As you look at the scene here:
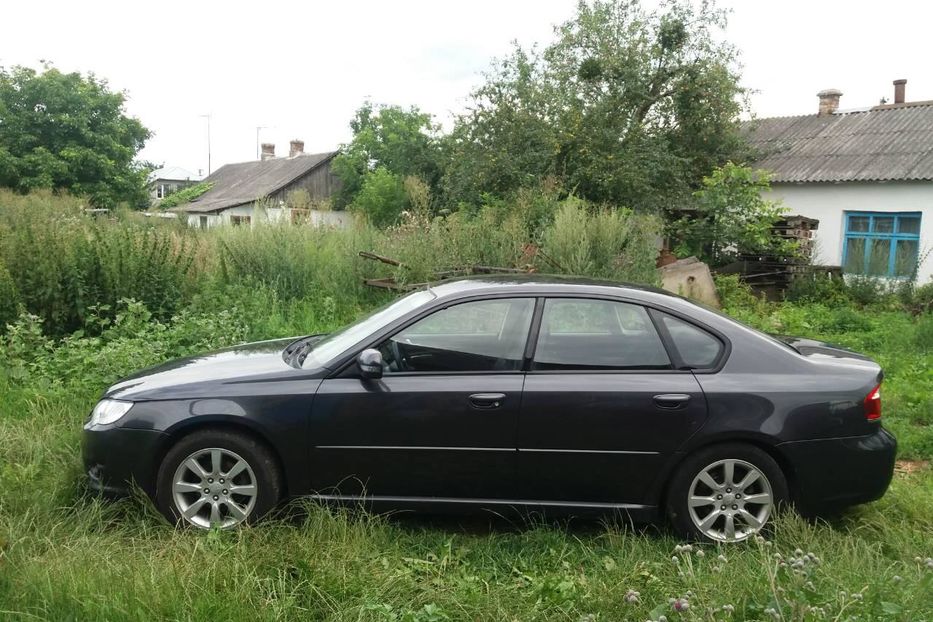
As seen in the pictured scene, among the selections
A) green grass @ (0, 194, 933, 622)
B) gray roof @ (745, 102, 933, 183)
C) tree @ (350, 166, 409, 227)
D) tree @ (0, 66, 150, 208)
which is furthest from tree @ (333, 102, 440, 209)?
green grass @ (0, 194, 933, 622)

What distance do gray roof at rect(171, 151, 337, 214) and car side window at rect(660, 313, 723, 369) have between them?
119 feet

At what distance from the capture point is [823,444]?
13.3ft

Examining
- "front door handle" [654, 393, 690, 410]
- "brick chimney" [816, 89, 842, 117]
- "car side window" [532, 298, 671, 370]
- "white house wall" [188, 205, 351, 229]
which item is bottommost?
"front door handle" [654, 393, 690, 410]

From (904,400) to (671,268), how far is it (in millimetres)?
6314

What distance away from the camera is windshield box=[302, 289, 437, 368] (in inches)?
171

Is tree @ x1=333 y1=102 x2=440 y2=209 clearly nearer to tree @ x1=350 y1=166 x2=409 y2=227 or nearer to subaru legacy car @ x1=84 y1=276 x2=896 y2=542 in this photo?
tree @ x1=350 y1=166 x2=409 y2=227

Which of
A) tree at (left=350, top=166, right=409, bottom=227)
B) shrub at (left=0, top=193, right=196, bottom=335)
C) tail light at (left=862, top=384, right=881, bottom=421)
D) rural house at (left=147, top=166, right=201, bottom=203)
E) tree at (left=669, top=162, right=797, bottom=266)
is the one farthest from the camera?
rural house at (left=147, top=166, right=201, bottom=203)

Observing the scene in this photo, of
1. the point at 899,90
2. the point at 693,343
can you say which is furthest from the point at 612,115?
the point at 693,343

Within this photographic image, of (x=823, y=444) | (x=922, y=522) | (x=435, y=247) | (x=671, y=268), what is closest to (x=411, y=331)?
(x=823, y=444)

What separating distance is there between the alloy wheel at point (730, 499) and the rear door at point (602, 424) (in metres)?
0.26

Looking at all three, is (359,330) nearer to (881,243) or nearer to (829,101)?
(881,243)

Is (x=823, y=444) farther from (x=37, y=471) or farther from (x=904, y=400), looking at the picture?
(x=37, y=471)

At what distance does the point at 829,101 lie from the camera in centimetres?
2292

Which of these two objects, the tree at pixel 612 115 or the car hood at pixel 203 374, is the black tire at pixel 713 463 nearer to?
the car hood at pixel 203 374
